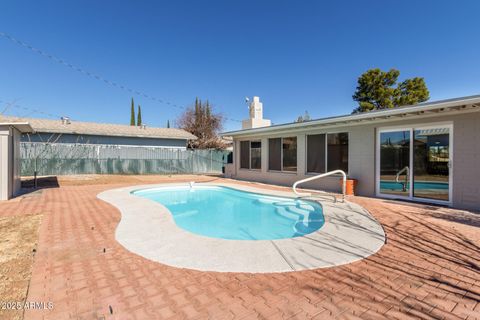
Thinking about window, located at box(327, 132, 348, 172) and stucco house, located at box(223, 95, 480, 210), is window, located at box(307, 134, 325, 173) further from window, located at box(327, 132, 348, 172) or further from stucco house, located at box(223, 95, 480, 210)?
window, located at box(327, 132, 348, 172)

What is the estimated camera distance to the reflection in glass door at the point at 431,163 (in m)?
6.85

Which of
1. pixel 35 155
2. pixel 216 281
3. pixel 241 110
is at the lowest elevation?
pixel 216 281

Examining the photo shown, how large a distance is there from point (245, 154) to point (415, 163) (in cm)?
874

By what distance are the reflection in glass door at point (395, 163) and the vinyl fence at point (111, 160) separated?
49.4 feet

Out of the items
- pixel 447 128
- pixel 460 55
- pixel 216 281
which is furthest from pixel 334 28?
pixel 216 281

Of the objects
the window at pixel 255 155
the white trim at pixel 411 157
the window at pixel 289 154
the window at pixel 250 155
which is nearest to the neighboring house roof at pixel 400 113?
the white trim at pixel 411 157

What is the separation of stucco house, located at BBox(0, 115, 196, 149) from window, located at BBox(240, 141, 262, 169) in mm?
10196

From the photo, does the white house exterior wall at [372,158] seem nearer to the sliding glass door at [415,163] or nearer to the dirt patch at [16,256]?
the sliding glass door at [415,163]

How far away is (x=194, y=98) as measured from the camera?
1222 inches

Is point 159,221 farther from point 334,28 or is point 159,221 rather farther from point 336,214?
point 334,28

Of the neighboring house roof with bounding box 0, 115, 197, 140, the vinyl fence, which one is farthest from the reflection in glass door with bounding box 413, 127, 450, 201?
the neighboring house roof with bounding box 0, 115, 197, 140

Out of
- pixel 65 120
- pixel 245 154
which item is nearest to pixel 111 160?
pixel 65 120

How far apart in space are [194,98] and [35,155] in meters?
18.0

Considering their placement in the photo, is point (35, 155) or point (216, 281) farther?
point (35, 155)
